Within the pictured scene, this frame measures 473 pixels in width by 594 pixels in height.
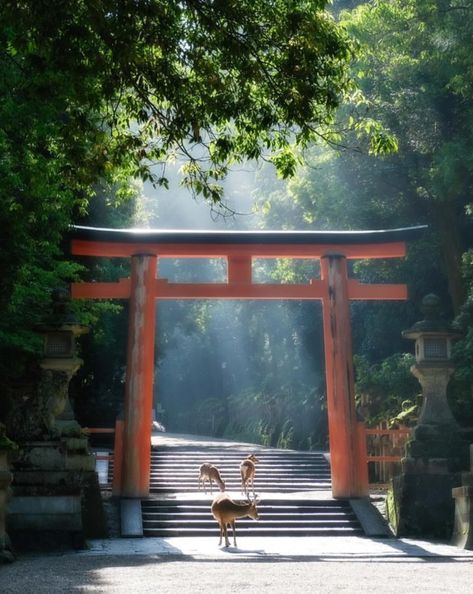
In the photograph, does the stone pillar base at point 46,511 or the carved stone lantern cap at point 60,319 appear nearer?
the stone pillar base at point 46,511

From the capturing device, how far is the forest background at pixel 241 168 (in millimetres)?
7434

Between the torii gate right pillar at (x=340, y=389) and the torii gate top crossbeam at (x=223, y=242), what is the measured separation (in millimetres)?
301

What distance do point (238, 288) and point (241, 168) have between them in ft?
14.4

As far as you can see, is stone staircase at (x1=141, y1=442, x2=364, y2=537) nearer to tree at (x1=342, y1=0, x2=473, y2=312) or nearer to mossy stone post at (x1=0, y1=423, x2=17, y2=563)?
mossy stone post at (x1=0, y1=423, x2=17, y2=563)

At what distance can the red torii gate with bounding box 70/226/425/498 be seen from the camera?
14953mm

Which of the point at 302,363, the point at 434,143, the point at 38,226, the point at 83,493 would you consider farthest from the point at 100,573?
the point at 302,363

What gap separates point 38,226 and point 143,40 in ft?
23.4

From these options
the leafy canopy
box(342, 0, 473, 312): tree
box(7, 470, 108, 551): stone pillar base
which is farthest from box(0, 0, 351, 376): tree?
box(342, 0, 473, 312): tree

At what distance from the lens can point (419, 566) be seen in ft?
31.1

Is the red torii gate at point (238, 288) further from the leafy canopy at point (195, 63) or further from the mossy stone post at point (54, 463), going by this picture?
the leafy canopy at point (195, 63)

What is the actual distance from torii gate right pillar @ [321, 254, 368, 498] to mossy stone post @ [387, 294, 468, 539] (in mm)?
1349

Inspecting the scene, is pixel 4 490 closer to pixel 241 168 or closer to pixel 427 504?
pixel 427 504

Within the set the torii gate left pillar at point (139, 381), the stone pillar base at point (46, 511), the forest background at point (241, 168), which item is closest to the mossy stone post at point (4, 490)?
the stone pillar base at point (46, 511)

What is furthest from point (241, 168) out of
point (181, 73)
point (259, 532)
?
point (181, 73)
